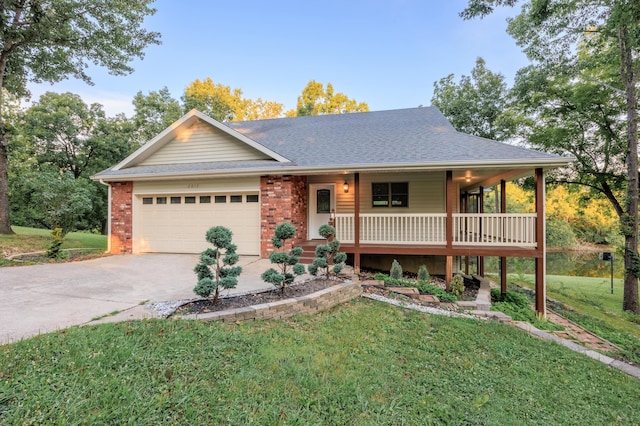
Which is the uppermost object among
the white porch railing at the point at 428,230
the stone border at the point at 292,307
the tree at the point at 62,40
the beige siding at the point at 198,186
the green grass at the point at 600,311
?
the tree at the point at 62,40

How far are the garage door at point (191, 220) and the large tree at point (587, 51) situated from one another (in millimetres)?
7934

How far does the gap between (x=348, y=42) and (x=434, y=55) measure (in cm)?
476

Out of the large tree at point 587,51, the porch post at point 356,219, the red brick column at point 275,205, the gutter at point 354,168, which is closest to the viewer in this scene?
the gutter at point 354,168

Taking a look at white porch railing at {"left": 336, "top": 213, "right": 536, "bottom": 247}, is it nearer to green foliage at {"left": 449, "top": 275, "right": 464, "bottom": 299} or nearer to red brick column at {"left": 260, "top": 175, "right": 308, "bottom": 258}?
green foliage at {"left": 449, "top": 275, "right": 464, "bottom": 299}

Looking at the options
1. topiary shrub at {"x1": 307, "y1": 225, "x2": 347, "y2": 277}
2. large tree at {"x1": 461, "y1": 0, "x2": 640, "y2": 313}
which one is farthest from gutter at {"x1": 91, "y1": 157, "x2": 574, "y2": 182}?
large tree at {"x1": 461, "y1": 0, "x2": 640, "y2": 313}

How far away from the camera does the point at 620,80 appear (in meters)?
10.5

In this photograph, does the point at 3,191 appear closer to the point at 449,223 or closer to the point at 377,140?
the point at 377,140

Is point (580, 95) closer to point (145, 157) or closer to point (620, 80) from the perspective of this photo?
point (620, 80)

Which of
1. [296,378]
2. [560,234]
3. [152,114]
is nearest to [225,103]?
[152,114]

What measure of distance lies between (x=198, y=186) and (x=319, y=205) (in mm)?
4003

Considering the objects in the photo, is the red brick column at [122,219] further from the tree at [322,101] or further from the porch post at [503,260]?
the tree at [322,101]

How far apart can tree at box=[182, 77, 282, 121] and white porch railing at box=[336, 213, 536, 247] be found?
66.3 feet

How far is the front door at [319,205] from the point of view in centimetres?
1012

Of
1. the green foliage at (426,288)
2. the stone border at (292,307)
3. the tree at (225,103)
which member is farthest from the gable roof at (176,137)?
the tree at (225,103)
